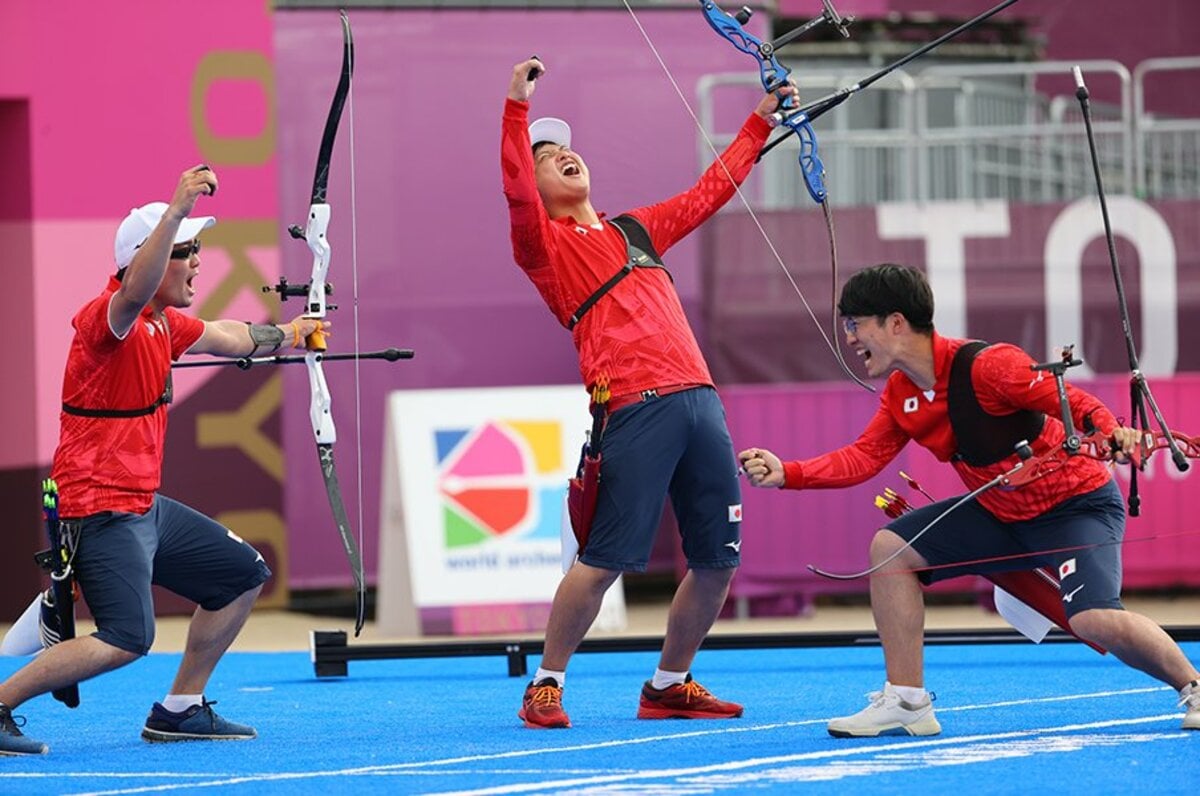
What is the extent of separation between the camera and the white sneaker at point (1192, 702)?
630 cm

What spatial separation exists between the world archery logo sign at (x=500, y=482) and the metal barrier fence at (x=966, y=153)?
2.12 meters

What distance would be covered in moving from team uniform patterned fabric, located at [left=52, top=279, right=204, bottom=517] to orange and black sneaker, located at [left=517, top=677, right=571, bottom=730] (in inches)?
53.9

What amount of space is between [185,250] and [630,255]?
4.79ft

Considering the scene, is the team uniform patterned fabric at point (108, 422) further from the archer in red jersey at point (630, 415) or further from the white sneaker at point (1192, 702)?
the white sneaker at point (1192, 702)

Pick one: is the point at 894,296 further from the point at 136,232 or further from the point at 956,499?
the point at 136,232

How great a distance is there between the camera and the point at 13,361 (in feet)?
42.7

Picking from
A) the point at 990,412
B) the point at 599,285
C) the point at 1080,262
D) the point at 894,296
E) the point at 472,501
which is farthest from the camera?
the point at 1080,262

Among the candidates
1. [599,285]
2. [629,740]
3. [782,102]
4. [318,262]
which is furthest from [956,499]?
[318,262]

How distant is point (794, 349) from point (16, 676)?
7222mm

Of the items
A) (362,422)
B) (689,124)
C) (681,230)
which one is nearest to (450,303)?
(362,422)

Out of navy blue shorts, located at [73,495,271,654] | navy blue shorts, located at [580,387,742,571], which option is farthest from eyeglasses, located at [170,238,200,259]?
navy blue shorts, located at [580,387,742,571]

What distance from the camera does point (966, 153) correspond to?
13188mm

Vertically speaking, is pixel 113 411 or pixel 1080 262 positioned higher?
pixel 1080 262

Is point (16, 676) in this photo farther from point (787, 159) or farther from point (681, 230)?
point (787, 159)
